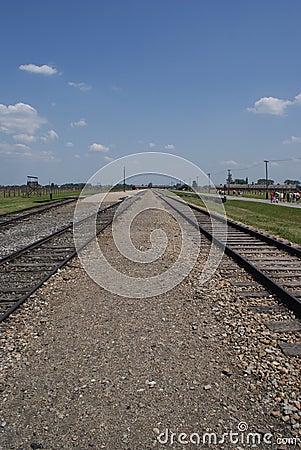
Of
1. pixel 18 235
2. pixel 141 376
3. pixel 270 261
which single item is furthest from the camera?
pixel 18 235

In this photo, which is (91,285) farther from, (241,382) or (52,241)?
(52,241)

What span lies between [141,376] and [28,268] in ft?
18.6

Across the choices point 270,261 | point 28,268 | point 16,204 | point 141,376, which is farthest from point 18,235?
point 16,204

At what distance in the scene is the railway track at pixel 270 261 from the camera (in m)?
6.77

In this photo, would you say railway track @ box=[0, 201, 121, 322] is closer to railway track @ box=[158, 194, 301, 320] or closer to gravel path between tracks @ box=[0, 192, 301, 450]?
gravel path between tracks @ box=[0, 192, 301, 450]

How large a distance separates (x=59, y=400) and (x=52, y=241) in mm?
9810

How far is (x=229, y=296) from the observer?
6680 mm

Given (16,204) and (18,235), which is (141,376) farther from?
(16,204)

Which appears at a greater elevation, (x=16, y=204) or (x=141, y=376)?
(x=16, y=204)

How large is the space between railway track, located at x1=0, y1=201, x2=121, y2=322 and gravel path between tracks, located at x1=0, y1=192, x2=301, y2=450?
0.49m

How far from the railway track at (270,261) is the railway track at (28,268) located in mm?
4118

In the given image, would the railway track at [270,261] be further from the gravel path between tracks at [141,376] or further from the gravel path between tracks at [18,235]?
the gravel path between tracks at [18,235]

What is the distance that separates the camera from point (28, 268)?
8961 millimetres

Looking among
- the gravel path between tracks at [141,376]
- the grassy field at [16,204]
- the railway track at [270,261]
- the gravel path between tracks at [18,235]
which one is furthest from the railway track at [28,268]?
the grassy field at [16,204]
